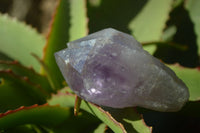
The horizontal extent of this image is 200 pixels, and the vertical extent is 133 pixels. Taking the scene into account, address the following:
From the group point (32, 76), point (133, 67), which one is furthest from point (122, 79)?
point (32, 76)

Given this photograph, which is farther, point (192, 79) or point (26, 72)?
point (26, 72)

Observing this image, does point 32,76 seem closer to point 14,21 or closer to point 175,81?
point 14,21

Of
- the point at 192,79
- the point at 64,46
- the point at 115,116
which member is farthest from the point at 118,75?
the point at 64,46

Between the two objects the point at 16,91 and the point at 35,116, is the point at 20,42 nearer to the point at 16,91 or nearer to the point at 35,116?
the point at 16,91

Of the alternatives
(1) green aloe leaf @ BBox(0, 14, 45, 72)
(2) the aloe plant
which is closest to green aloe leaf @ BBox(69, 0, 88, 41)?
(2) the aloe plant

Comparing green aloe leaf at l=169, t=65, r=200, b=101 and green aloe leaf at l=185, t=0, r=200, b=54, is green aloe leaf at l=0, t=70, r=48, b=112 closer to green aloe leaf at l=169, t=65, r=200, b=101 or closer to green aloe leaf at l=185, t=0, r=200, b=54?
green aloe leaf at l=169, t=65, r=200, b=101

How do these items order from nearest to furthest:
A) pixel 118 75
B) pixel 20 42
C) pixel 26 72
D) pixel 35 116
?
pixel 118 75 < pixel 35 116 < pixel 26 72 < pixel 20 42
